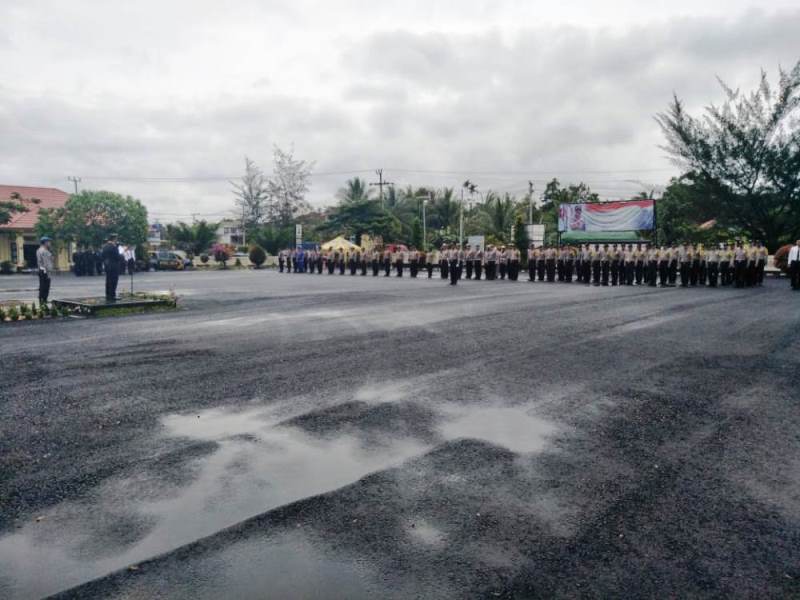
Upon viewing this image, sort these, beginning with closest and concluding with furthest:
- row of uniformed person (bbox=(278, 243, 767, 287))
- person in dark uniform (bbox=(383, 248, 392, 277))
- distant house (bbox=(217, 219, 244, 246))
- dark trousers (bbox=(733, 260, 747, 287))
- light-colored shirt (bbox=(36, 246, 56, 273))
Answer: light-colored shirt (bbox=(36, 246, 56, 273))
dark trousers (bbox=(733, 260, 747, 287))
row of uniformed person (bbox=(278, 243, 767, 287))
person in dark uniform (bbox=(383, 248, 392, 277))
distant house (bbox=(217, 219, 244, 246))

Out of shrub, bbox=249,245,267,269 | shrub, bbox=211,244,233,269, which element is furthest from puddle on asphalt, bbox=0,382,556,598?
shrub, bbox=249,245,267,269

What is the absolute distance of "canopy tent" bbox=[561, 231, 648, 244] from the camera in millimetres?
33719

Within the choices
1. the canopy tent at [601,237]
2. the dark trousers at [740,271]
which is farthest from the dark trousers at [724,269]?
the canopy tent at [601,237]

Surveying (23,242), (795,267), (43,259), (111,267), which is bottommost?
(795,267)

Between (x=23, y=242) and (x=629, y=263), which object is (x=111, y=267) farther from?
(x=23, y=242)

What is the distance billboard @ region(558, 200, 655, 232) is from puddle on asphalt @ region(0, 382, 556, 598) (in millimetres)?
29863

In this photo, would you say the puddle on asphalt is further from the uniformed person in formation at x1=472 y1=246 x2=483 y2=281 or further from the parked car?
the parked car

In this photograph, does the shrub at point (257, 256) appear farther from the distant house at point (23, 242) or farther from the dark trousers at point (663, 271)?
the dark trousers at point (663, 271)

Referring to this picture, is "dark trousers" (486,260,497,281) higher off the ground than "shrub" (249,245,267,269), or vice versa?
"shrub" (249,245,267,269)

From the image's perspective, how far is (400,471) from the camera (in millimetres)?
4363

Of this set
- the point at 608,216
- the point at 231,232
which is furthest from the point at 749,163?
the point at 231,232

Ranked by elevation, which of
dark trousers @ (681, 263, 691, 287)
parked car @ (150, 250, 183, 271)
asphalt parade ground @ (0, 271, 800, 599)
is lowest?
asphalt parade ground @ (0, 271, 800, 599)

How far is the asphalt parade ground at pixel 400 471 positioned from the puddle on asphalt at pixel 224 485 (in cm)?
2

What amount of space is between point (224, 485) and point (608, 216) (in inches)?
1302
